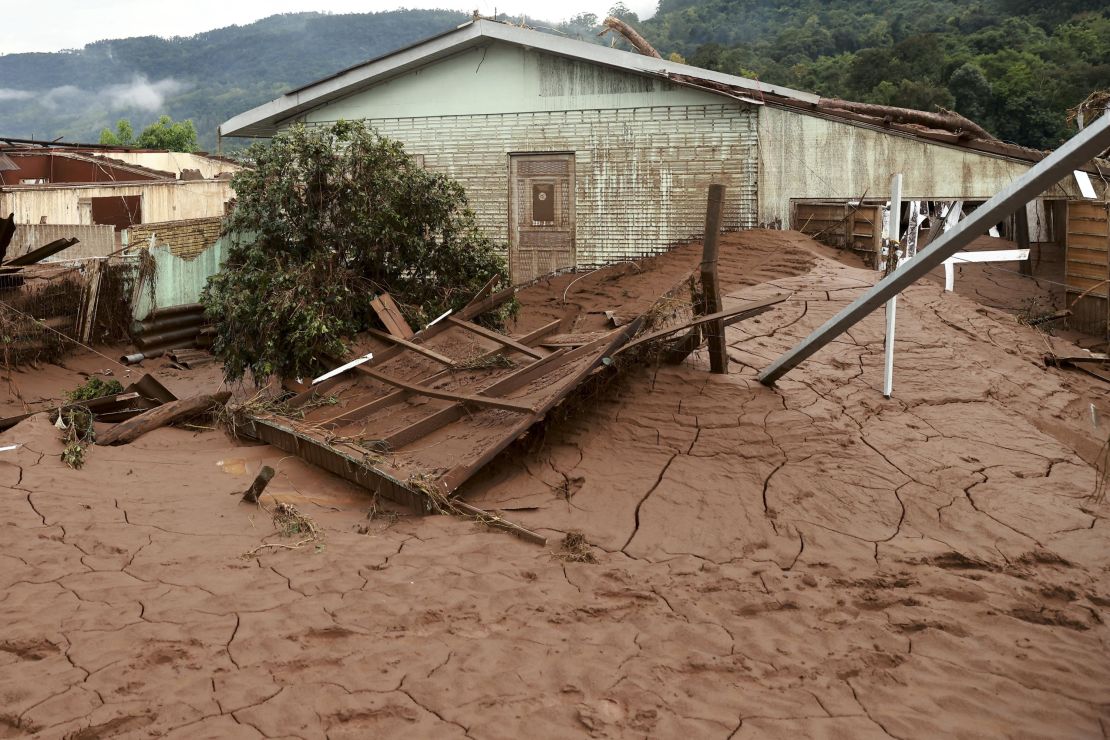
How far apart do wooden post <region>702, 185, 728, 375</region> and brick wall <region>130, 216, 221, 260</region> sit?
826 cm

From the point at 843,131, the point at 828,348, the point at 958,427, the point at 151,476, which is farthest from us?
the point at 843,131

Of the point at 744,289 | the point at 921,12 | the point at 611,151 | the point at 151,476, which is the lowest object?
the point at 151,476

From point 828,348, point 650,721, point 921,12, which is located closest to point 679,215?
point 828,348

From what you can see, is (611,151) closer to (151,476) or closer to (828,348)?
(828,348)

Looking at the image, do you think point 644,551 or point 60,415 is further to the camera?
point 60,415

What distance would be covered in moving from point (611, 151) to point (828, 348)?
19.5 feet

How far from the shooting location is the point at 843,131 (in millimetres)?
12656

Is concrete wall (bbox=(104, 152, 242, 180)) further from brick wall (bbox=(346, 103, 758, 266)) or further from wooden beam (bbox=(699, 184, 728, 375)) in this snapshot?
wooden beam (bbox=(699, 184, 728, 375))

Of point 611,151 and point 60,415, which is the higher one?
point 611,151

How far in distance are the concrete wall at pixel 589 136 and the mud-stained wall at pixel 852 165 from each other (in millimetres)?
295

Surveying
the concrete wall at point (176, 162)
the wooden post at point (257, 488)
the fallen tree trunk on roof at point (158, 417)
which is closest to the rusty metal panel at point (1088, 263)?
the wooden post at point (257, 488)

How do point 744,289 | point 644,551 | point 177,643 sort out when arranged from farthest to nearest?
point 744,289
point 644,551
point 177,643

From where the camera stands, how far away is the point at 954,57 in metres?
33.6

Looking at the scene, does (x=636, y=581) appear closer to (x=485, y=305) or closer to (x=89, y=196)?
(x=485, y=305)
